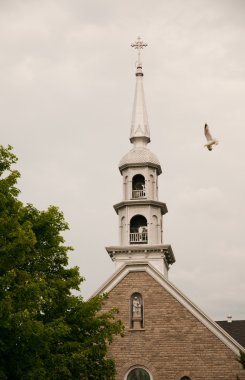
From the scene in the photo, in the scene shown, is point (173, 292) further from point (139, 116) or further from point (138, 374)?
point (139, 116)

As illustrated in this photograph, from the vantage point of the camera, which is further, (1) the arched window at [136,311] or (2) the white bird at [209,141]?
(1) the arched window at [136,311]

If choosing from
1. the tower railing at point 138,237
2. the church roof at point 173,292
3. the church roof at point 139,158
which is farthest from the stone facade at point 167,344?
the church roof at point 139,158

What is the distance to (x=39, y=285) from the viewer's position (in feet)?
63.2

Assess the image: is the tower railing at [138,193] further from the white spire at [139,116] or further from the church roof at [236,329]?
the church roof at [236,329]

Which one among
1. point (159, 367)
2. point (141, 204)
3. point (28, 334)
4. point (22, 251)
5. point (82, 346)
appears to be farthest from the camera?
point (141, 204)

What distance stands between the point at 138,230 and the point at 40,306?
1759cm

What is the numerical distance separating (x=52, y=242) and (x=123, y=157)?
57.7 feet

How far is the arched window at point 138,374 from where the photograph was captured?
32.3m

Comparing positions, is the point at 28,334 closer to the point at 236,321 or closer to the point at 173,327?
the point at 173,327

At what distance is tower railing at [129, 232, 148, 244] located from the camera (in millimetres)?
36656

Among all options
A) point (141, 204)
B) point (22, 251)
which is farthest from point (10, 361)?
point (141, 204)

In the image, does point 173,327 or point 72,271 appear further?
point 173,327

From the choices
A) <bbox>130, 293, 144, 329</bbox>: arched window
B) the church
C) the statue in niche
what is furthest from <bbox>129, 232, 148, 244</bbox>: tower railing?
the statue in niche

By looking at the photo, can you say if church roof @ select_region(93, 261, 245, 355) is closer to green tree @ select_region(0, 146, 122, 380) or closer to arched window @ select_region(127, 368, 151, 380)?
arched window @ select_region(127, 368, 151, 380)
